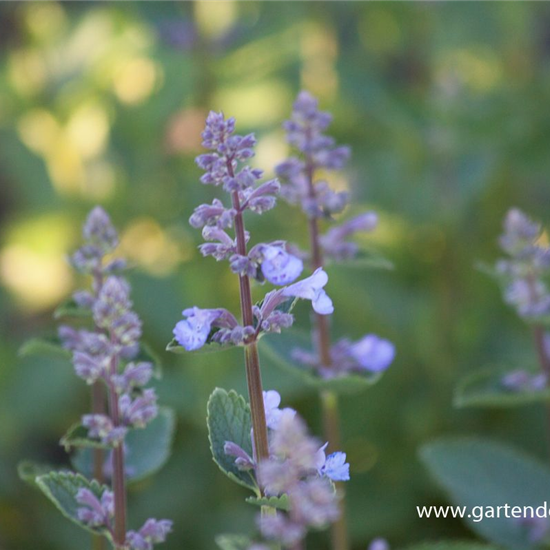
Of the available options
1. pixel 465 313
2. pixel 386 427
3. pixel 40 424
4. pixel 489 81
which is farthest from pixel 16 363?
pixel 489 81

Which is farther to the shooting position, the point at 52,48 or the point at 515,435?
the point at 52,48

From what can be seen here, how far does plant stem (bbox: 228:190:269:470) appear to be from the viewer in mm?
1445

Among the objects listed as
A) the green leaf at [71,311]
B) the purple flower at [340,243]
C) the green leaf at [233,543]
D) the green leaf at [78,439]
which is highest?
the purple flower at [340,243]

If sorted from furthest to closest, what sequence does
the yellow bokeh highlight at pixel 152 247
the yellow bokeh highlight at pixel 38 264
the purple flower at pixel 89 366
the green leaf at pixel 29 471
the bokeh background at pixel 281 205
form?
the yellow bokeh highlight at pixel 38 264 < the yellow bokeh highlight at pixel 152 247 < the bokeh background at pixel 281 205 < the green leaf at pixel 29 471 < the purple flower at pixel 89 366

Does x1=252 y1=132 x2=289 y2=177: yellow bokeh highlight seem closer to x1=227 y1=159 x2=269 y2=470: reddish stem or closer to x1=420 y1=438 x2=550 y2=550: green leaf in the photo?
x1=420 y1=438 x2=550 y2=550: green leaf

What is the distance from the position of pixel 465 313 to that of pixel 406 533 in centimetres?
97

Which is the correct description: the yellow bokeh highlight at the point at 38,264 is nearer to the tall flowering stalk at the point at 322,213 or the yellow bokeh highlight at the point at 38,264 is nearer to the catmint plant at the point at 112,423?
the tall flowering stalk at the point at 322,213

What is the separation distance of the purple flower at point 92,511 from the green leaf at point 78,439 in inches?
3.7

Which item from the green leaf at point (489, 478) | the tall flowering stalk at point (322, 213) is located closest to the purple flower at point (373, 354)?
the tall flowering stalk at point (322, 213)

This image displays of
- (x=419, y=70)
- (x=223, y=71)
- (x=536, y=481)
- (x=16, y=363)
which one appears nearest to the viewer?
(x=536, y=481)

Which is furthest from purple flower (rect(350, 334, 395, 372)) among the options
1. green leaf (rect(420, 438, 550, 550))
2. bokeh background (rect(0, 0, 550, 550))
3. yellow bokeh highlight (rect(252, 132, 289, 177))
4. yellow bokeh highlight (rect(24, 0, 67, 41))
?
yellow bokeh highlight (rect(24, 0, 67, 41))

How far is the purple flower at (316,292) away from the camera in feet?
4.68

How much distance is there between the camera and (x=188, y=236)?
4324mm

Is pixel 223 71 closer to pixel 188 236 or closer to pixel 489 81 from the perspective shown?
pixel 188 236
